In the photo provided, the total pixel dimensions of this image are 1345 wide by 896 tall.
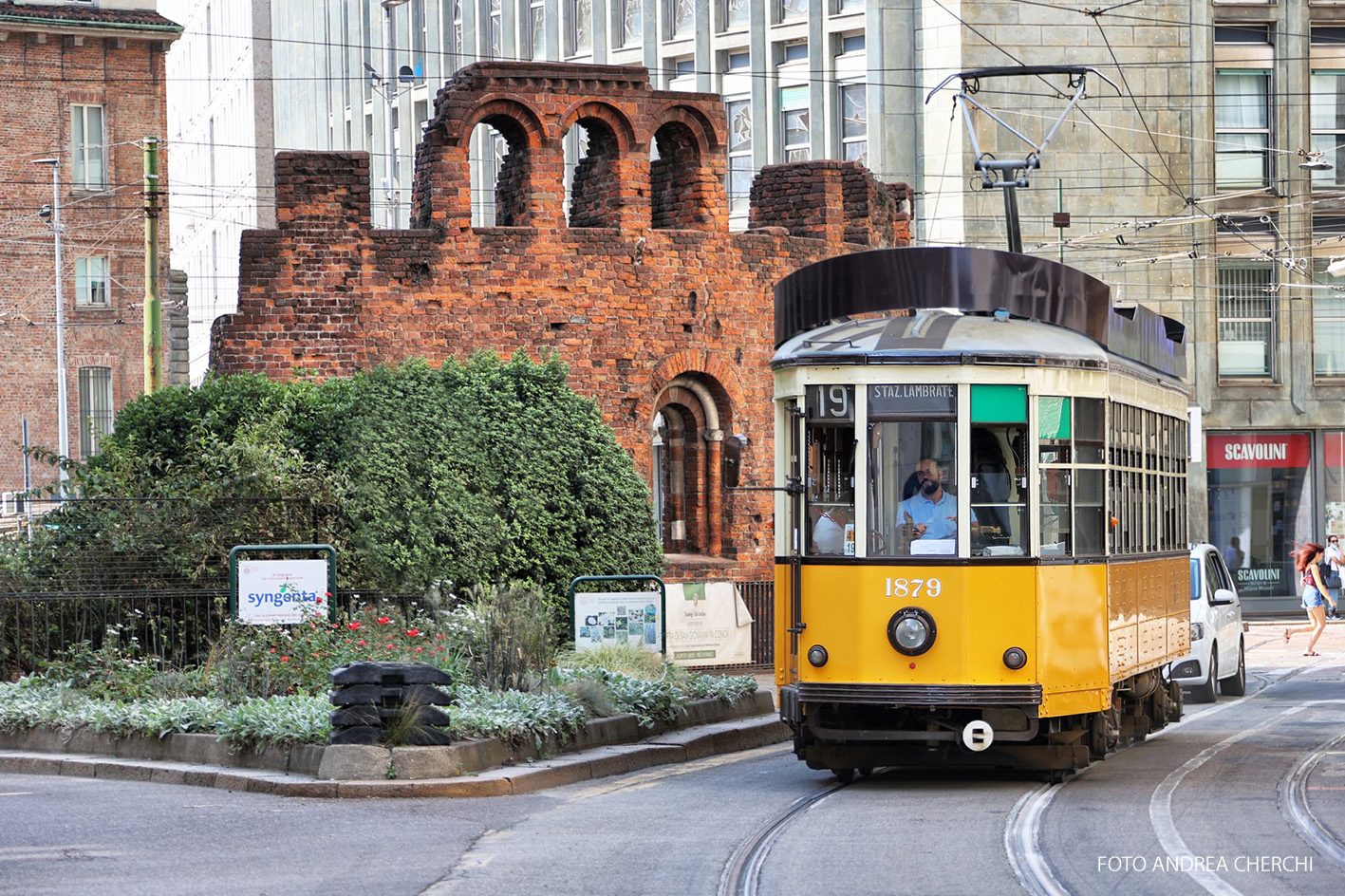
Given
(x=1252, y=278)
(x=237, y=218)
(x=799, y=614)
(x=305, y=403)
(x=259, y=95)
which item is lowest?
(x=799, y=614)

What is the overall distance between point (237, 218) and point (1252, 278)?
4301 centimetres

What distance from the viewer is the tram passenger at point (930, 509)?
43.4ft

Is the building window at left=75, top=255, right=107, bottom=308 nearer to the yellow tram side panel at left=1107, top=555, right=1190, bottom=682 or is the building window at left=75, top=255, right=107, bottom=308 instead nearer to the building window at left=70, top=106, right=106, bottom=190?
the building window at left=70, top=106, right=106, bottom=190

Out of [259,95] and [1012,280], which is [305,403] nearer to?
[1012,280]

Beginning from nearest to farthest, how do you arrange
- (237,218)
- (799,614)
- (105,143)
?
1. (799,614)
2. (105,143)
3. (237,218)

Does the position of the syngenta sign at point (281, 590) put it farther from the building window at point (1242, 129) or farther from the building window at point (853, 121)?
the building window at point (853, 121)

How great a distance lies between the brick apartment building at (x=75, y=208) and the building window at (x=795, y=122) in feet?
67.4

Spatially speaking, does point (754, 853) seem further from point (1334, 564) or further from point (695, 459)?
point (1334, 564)

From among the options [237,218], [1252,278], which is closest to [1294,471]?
[1252,278]

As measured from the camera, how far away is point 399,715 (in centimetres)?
1377

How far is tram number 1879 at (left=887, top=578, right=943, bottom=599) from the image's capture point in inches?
517

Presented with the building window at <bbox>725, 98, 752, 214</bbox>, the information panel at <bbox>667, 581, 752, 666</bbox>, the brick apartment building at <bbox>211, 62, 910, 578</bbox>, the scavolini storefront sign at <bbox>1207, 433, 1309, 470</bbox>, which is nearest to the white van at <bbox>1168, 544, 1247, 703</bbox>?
the information panel at <bbox>667, 581, 752, 666</bbox>

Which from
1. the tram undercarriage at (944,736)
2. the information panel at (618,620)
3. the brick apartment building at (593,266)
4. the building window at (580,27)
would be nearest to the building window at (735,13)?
the building window at (580,27)

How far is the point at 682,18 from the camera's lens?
51281mm
